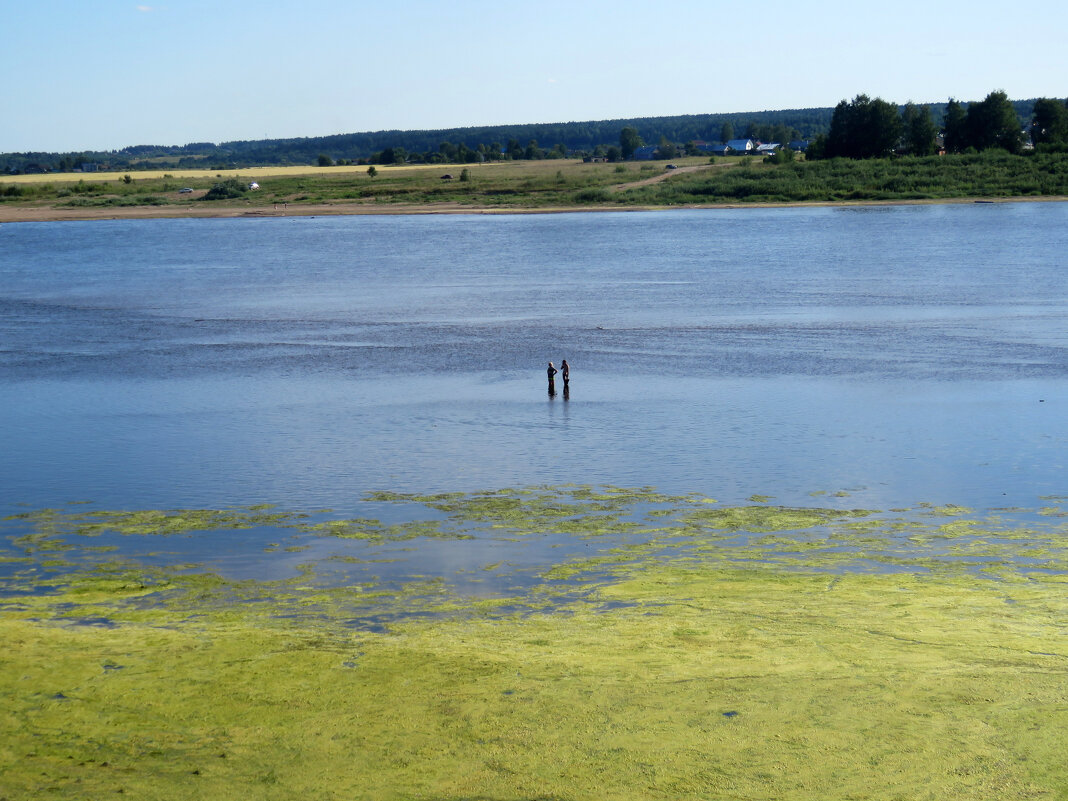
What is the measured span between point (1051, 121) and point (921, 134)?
1594 centimetres

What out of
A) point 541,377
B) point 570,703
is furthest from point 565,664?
point 541,377

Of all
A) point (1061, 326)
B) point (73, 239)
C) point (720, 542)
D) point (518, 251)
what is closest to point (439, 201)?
point (73, 239)

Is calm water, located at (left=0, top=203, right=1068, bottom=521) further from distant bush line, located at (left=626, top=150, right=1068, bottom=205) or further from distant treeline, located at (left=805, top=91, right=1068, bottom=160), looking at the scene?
distant treeline, located at (left=805, top=91, right=1068, bottom=160)

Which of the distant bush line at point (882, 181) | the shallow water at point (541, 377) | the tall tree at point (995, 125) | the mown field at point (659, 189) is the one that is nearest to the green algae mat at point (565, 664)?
the shallow water at point (541, 377)

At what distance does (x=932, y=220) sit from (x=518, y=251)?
40132mm

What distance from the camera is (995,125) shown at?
139250 mm

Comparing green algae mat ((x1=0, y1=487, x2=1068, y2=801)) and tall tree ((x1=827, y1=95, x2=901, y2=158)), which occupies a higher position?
tall tree ((x1=827, y1=95, x2=901, y2=158))

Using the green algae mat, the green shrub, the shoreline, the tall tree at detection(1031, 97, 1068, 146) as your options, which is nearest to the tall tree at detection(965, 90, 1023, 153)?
the tall tree at detection(1031, 97, 1068, 146)

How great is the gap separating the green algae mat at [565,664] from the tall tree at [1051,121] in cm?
13817

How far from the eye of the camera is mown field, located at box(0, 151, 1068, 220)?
411 feet

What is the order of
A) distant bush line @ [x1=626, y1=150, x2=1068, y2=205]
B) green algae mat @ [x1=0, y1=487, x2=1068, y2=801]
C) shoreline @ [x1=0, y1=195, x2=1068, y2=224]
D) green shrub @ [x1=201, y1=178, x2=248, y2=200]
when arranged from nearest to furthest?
green algae mat @ [x1=0, y1=487, x2=1068, y2=801] < shoreline @ [x1=0, y1=195, x2=1068, y2=224] < distant bush line @ [x1=626, y1=150, x2=1068, y2=205] < green shrub @ [x1=201, y1=178, x2=248, y2=200]

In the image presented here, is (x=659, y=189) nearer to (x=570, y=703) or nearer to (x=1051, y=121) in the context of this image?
(x=1051, y=121)

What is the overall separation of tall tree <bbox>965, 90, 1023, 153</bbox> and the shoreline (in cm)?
2276

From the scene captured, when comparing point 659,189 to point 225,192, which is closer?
point 659,189
